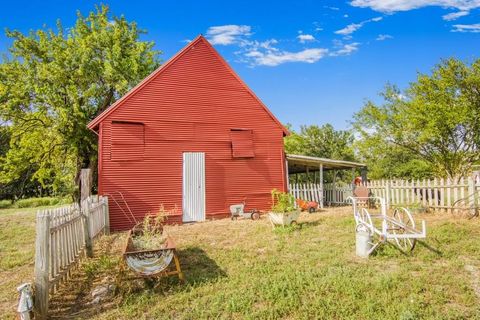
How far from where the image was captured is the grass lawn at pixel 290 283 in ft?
14.5

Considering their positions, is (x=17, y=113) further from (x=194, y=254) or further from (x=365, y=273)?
(x=365, y=273)

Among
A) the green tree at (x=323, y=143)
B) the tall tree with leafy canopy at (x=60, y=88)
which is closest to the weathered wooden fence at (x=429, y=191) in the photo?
the tall tree with leafy canopy at (x=60, y=88)

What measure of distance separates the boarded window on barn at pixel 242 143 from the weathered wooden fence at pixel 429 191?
633 centimetres

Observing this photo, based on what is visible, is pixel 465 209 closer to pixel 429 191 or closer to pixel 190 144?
pixel 429 191

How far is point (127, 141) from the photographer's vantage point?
42.1ft

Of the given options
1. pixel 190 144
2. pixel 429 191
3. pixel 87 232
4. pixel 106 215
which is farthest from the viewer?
pixel 190 144

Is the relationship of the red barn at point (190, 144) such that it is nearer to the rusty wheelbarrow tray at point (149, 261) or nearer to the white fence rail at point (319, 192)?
the white fence rail at point (319, 192)

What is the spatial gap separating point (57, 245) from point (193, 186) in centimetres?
851

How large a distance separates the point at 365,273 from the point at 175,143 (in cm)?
973

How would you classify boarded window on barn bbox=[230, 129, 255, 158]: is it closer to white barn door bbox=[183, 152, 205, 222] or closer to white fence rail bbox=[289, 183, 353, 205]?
white barn door bbox=[183, 152, 205, 222]

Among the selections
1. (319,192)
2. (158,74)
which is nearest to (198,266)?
(158,74)

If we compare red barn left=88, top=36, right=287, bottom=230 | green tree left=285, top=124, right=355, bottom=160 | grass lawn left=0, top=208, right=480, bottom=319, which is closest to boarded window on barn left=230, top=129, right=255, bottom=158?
red barn left=88, top=36, right=287, bottom=230

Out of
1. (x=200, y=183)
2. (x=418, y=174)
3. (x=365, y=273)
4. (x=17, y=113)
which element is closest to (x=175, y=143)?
(x=200, y=183)

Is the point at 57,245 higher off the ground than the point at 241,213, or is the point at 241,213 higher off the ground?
the point at 57,245
